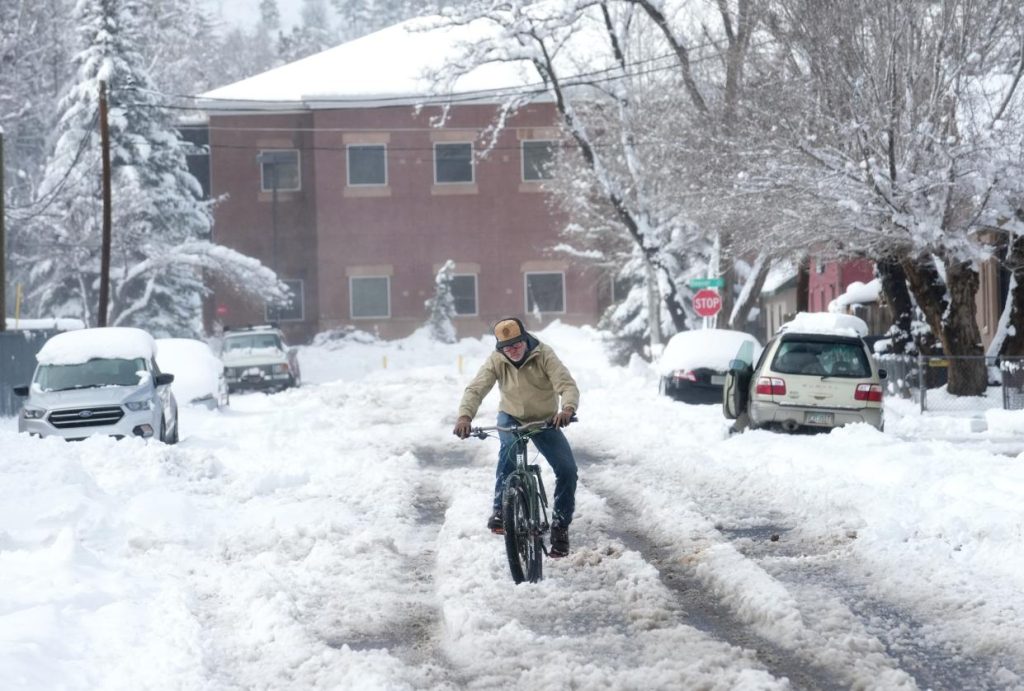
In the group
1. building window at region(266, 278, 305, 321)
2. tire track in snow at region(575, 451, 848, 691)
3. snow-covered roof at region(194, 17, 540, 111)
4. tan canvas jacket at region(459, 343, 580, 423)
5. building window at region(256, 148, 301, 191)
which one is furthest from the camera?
building window at region(256, 148, 301, 191)

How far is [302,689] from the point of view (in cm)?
684

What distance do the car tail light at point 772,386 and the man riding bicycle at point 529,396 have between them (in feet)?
32.7

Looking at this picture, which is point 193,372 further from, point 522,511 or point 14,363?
point 522,511

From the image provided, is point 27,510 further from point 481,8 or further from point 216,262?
point 216,262

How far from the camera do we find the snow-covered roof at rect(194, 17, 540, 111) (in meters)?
56.8

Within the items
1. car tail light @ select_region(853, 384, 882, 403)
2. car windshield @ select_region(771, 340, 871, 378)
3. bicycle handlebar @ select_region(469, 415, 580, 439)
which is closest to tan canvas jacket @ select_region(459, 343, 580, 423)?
bicycle handlebar @ select_region(469, 415, 580, 439)

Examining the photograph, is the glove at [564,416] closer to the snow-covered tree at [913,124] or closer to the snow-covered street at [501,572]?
the snow-covered street at [501,572]

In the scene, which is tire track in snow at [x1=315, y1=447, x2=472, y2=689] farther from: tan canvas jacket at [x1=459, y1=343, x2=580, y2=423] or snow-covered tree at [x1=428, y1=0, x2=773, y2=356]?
snow-covered tree at [x1=428, y1=0, x2=773, y2=356]

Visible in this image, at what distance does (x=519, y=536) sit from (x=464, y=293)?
48.3 meters

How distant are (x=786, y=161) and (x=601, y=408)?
22.6 feet

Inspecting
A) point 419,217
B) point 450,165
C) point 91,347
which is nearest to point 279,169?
point 419,217

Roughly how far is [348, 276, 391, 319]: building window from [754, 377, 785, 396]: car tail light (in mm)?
38664

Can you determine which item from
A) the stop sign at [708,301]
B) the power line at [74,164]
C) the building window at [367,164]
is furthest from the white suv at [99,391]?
the building window at [367,164]

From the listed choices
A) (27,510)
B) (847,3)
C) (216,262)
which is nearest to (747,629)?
(27,510)
